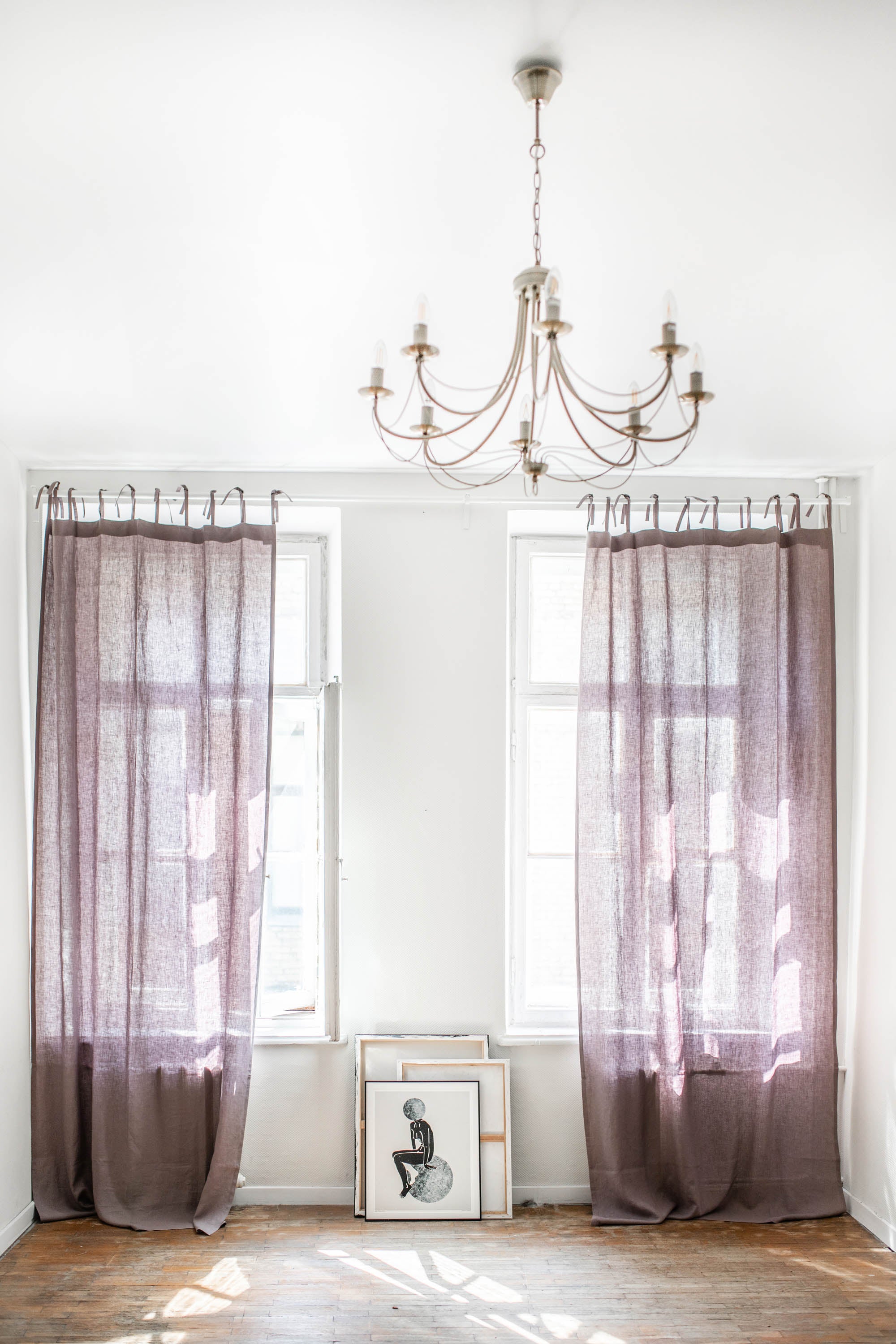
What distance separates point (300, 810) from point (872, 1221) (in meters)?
2.35

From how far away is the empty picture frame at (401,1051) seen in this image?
3168mm

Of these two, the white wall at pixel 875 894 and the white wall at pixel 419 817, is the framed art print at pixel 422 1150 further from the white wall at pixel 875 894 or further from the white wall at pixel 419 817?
the white wall at pixel 875 894

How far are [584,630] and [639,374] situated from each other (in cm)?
87

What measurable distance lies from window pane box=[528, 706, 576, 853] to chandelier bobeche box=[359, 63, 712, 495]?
3.00 ft

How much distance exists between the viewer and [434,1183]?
3.08 m

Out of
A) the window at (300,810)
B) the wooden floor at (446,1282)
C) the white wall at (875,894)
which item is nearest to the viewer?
the wooden floor at (446,1282)

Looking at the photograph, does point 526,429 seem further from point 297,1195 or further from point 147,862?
point 297,1195

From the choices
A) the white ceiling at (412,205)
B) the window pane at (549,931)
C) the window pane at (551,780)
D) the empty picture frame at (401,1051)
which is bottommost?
the empty picture frame at (401,1051)

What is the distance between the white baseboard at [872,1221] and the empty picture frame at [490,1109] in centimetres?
114

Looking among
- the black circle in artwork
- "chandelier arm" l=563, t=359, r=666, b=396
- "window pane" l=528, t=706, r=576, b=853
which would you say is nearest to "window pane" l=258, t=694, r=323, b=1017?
the black circle in artwork

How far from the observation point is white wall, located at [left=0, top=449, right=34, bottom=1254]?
2920 mm

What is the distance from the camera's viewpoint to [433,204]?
2.10 meters

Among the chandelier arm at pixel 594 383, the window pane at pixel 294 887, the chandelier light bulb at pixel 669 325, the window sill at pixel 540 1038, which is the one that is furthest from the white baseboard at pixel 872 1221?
the chandelier light bulb at pixel 669 325

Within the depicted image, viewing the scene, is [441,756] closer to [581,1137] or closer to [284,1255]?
[581,1137]
